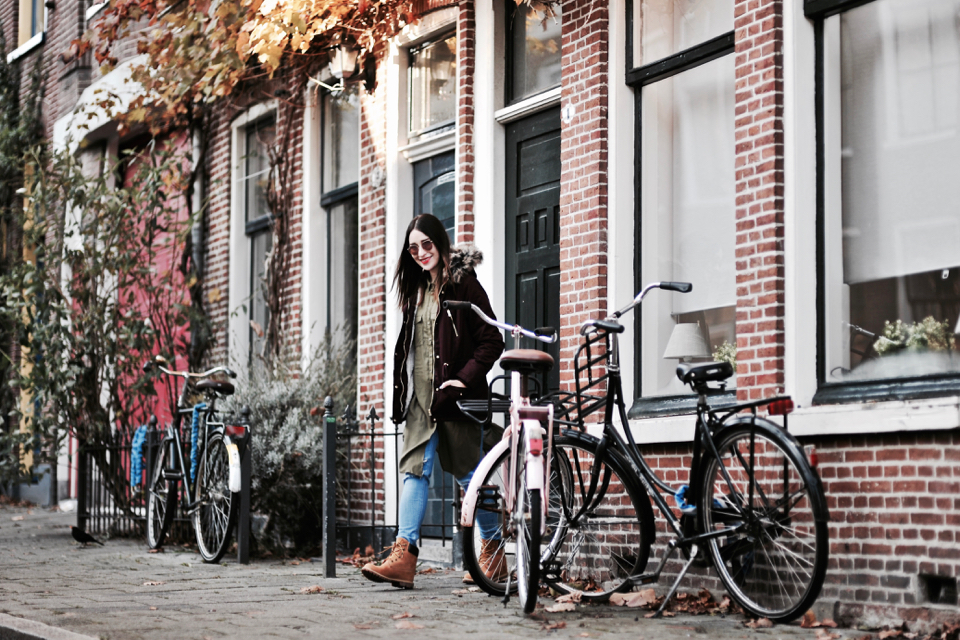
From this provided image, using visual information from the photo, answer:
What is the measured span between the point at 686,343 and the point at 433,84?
3591 mm

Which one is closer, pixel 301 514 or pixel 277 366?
pixel 301 514

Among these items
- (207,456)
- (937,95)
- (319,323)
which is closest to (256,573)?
(207,456)

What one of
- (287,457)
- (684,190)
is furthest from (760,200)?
(287,457)

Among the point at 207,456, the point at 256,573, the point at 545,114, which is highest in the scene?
the point at 545,114

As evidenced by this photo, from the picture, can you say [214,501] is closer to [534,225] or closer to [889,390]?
[534,225]

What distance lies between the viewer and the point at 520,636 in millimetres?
5059

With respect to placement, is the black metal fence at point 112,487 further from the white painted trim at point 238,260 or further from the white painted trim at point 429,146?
the white painted trim at point 429,146

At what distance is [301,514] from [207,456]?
99 centimetres

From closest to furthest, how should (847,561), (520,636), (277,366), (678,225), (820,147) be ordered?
(520,636) → (847,561) → (820,147) → (678,225) → (277,366)

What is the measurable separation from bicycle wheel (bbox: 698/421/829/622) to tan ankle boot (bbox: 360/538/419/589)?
188 centimetres

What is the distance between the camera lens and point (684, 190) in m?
7.27

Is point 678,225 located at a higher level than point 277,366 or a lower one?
higher

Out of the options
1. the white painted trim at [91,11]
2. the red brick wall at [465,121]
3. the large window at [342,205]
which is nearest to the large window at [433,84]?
the red brick wall at [465,121]

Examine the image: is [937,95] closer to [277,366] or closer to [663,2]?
[663,2]
